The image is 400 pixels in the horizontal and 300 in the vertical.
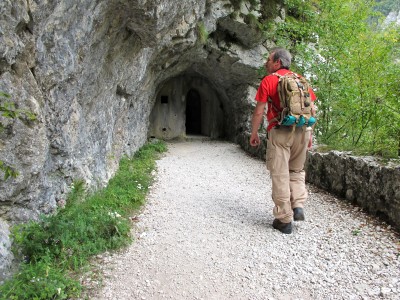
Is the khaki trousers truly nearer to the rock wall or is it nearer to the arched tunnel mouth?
the rock wall

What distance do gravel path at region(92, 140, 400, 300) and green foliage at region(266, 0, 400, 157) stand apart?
2350 millimetres

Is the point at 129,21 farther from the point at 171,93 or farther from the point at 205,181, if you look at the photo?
the point at 171,93

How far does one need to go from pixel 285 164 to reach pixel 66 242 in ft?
8.34

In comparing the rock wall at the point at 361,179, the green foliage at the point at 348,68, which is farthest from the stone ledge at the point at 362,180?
the green foliage at the point at 348,68

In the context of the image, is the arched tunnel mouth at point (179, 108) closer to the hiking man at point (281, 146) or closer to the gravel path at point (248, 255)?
the gravel path at point (248, 255)

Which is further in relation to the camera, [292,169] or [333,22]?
[333,22]

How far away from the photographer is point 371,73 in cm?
672

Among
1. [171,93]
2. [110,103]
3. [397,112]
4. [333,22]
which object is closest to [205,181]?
[110,103]

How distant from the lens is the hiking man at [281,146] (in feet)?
12.2

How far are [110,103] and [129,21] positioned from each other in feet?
5.73

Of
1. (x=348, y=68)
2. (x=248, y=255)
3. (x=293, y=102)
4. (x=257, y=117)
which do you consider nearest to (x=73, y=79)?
(x=257, y=117)

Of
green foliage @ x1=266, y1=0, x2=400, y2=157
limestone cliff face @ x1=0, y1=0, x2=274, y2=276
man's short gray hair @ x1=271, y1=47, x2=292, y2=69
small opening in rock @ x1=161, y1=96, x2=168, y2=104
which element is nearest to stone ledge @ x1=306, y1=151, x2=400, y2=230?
green foliage @ x1=266, y1=0, x2=400, y2=157

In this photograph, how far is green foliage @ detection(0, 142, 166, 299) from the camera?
2457 millimetres

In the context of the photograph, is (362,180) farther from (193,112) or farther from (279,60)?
(193,112)
